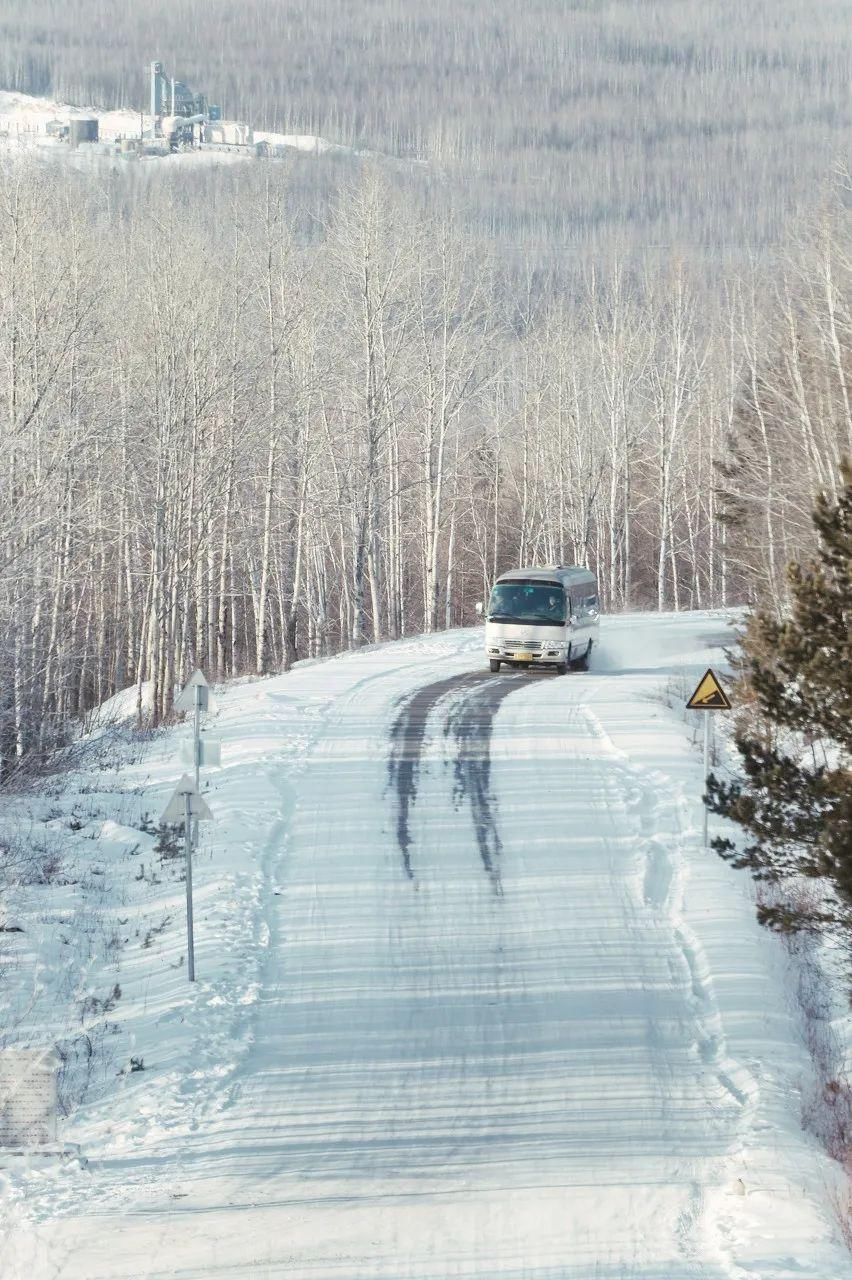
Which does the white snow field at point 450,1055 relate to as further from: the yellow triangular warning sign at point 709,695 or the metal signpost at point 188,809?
the yellow triangular warning sign at point 709,695

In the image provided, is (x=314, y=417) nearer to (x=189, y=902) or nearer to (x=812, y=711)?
(x=189, y=902)

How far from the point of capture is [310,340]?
42625 millimetres

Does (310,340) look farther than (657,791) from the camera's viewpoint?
Yes

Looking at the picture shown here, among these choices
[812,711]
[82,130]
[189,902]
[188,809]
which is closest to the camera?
[812,711]

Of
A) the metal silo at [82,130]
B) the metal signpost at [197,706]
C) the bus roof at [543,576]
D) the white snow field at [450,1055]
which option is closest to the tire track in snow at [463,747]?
the white snow field at [450,1055]

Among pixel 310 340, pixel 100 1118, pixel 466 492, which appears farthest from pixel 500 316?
pixel 100 1118

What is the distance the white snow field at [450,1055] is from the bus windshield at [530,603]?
946 centimetres

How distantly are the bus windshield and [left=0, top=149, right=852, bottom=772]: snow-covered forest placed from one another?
4.95m

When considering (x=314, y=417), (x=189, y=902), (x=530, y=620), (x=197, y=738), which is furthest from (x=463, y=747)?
(x=314, y=417)

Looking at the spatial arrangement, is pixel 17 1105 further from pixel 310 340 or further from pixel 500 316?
pixel 500 316

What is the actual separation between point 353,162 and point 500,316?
28912 mm

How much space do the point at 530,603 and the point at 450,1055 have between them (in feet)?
63.3

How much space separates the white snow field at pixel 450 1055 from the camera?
7.99 m

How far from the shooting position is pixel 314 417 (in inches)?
1945
